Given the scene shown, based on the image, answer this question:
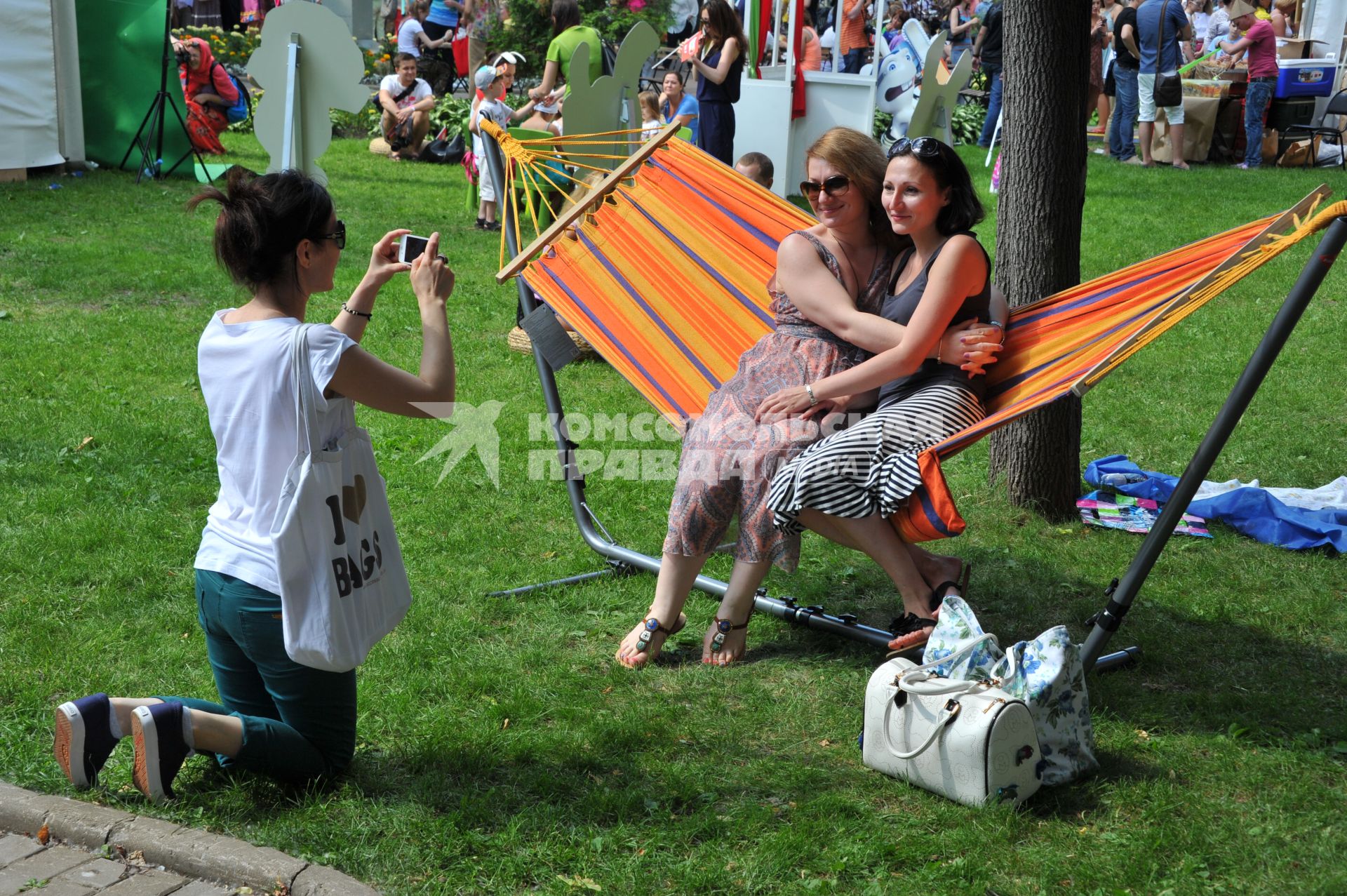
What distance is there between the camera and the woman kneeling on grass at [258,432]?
2.38 m

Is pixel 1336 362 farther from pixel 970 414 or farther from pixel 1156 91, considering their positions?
pixel 1156 91

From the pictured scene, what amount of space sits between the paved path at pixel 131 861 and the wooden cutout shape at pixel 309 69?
9.96 feet

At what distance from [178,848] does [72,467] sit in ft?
8.73

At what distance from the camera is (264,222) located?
241cm

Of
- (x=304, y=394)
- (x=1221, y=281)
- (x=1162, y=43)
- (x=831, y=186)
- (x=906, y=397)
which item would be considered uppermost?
(x=1162, y=43)

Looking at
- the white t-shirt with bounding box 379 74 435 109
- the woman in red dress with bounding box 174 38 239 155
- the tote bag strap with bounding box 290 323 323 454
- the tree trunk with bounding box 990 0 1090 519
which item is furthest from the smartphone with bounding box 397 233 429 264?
the white t-shirt with bounding box 379 74 435 109

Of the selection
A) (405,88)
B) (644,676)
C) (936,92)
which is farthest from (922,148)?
(405,88)

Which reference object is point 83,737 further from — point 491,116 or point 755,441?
point 491,116

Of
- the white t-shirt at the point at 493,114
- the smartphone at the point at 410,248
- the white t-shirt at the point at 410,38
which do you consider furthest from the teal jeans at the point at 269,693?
the white t-shirt at the point at 410,38

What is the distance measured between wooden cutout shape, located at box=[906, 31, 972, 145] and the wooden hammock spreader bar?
219 inches

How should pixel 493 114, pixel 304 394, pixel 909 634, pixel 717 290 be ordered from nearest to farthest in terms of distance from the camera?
pixel 304 394, pixel 909 634, pixel 717 290, pixel 493 114

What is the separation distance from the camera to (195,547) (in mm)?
4000

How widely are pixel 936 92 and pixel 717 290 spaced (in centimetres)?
668
